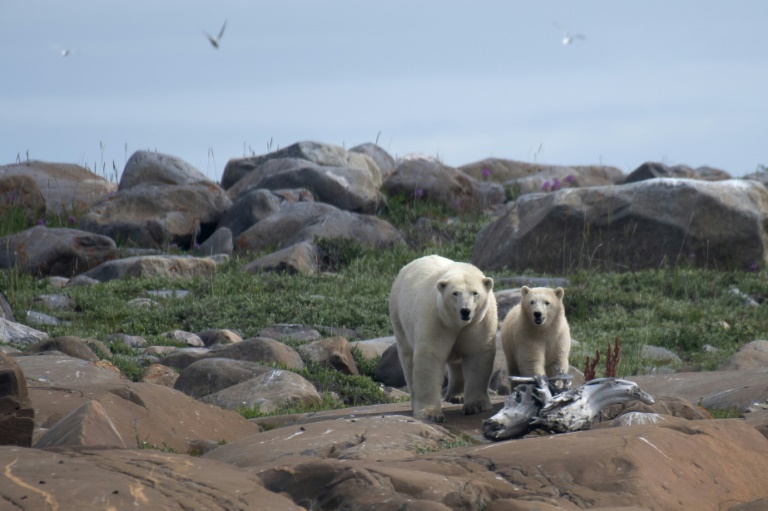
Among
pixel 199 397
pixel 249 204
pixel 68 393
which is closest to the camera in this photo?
pixel 68 393

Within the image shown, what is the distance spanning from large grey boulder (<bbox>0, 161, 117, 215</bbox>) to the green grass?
620 cm

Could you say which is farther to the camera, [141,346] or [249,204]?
[249,204]

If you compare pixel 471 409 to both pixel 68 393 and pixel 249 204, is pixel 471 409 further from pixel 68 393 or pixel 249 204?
pixel 249 204

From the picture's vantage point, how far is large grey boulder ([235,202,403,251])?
19.0 m

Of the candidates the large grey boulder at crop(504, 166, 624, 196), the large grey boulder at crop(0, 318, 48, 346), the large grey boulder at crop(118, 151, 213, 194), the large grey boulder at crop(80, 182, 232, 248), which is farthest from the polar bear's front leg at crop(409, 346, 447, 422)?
the large grey boulder at crop(504, 166, 624, 196)

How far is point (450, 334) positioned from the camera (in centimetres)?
772

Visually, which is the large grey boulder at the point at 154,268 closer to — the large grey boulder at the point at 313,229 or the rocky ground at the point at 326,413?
the rocky ground at the point at 326,413

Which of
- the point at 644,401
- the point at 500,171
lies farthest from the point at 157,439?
the point at 500,171

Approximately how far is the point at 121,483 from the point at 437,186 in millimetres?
18845

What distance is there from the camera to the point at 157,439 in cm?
667

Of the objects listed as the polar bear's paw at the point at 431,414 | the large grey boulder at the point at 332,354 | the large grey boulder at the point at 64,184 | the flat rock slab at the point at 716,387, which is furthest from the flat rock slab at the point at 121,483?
the large grey boulder at the point at 64,184

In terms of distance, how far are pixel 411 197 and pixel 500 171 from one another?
797cm

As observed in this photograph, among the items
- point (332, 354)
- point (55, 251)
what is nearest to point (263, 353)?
point (332, 354)

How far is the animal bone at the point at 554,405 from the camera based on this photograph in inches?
254
